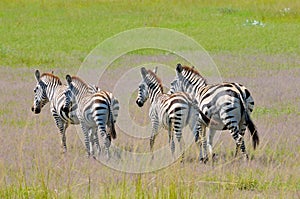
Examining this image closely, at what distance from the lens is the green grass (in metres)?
25.5

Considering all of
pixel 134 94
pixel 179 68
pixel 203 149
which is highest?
pixel 179 68

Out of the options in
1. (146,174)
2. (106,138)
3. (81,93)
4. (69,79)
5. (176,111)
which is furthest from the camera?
(81,93)

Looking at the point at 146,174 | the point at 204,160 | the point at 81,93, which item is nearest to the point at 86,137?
the point at 81,93

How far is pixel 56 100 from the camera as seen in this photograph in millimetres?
11586

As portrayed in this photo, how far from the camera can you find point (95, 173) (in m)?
9.67

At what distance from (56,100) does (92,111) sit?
4.23 ft

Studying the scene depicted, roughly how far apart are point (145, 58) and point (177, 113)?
1380 cm

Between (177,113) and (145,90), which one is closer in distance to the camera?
(177,113)

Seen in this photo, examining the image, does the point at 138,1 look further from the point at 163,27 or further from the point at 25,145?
the point at 25,145

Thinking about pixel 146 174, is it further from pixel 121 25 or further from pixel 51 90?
pixel 121 25

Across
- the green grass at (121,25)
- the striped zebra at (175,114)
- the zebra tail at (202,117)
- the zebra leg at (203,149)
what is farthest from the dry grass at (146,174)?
A: the green grass at (121,25)

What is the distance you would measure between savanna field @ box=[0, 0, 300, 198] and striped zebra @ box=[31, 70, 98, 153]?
1.18 ft

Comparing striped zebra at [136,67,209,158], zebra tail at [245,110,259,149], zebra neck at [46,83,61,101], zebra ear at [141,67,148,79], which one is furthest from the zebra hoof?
zebra neck at [46,83,61,101]

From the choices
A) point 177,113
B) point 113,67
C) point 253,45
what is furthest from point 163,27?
point 177,113
